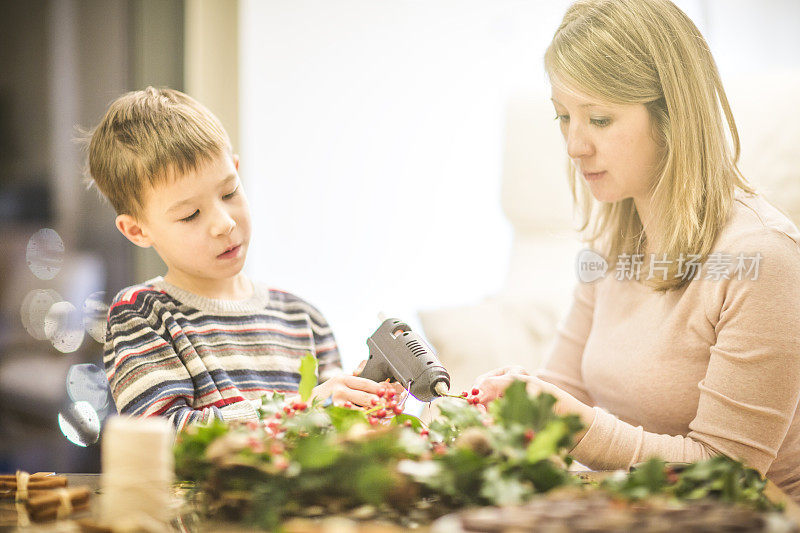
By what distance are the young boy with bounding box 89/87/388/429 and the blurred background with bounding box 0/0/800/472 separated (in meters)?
1.10

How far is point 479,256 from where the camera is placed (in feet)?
8.22

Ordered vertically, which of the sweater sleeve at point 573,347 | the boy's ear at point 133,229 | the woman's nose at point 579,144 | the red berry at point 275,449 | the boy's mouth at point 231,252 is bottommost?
the sweater sleeve at point 573,347

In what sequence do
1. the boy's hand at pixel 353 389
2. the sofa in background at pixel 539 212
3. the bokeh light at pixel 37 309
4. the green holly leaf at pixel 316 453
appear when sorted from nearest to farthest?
the green holly leaf at pixel 316 453 < the boy's hand at pixel 353 389 < the sofa in background at pixel 539 212 < the bokeh light at pixel 37 309

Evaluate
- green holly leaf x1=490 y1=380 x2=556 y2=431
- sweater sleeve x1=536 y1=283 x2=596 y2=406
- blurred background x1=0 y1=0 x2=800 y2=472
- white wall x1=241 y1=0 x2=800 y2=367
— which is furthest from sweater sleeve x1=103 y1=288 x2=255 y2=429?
white wall x1=241 y1=0 x2=800 y2=367

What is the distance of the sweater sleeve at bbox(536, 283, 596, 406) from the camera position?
134 centimetres

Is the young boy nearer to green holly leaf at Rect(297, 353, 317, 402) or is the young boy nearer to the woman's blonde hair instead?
green holly leaf at Rect(297, 353, 317, 402)

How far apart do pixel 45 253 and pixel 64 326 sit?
0.26m

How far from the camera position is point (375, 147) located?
2.57 m

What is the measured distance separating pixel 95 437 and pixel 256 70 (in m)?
1.39

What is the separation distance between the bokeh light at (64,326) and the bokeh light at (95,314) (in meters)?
0.02

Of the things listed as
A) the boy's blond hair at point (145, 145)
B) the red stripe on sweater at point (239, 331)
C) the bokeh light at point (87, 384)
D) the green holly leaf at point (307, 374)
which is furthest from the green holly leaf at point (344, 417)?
the bokeh light at point (87, 384)

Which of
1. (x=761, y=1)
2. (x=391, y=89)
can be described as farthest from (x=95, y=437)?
(x=761, y=1)

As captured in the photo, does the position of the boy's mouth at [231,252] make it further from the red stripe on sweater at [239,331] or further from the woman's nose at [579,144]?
the woman's nose at [579,144]

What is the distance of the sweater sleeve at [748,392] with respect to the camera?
968 millimetres
